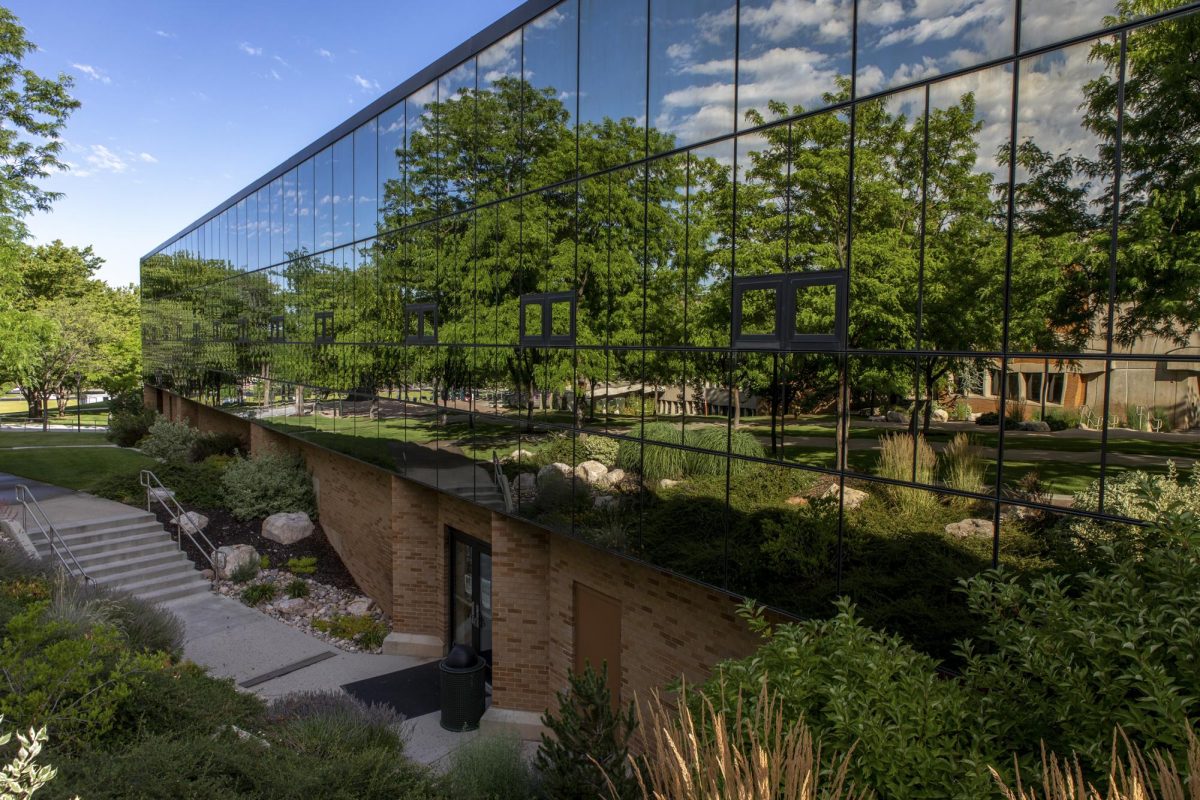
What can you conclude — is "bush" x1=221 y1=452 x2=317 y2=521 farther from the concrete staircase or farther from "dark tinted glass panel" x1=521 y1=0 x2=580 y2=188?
"dark tinted glass panel" x1=521 y1=0 x2=580 y2=188

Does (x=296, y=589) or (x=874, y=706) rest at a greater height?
(x=874, y=706)

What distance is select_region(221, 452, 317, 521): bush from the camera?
20953mm

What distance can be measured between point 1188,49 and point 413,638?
1438cm

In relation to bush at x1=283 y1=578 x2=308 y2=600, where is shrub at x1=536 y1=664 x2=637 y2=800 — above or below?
above

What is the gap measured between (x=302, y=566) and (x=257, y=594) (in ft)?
4.89

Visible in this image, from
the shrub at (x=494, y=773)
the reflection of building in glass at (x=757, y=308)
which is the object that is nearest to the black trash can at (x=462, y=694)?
the reflection of building in glass at (x=757, y=308)

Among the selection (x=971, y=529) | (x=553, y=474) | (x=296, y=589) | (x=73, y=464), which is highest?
(x=971, y=529)

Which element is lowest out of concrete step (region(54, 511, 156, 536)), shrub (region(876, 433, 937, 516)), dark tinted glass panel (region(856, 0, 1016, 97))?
concrete step (region(54, 511, 156, 536))

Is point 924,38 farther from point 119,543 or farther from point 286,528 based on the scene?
point 119,543

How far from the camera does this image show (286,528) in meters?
20.0

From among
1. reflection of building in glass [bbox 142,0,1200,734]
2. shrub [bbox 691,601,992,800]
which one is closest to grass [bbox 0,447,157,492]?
reflection of building in glass [bbox 142,0,1200,734]

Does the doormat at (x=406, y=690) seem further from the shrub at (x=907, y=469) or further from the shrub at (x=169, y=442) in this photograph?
the shrub at (x=169, y=442)

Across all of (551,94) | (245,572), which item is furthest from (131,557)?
(551,94)

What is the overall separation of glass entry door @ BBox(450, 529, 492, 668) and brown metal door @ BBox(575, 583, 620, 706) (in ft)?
10.4
